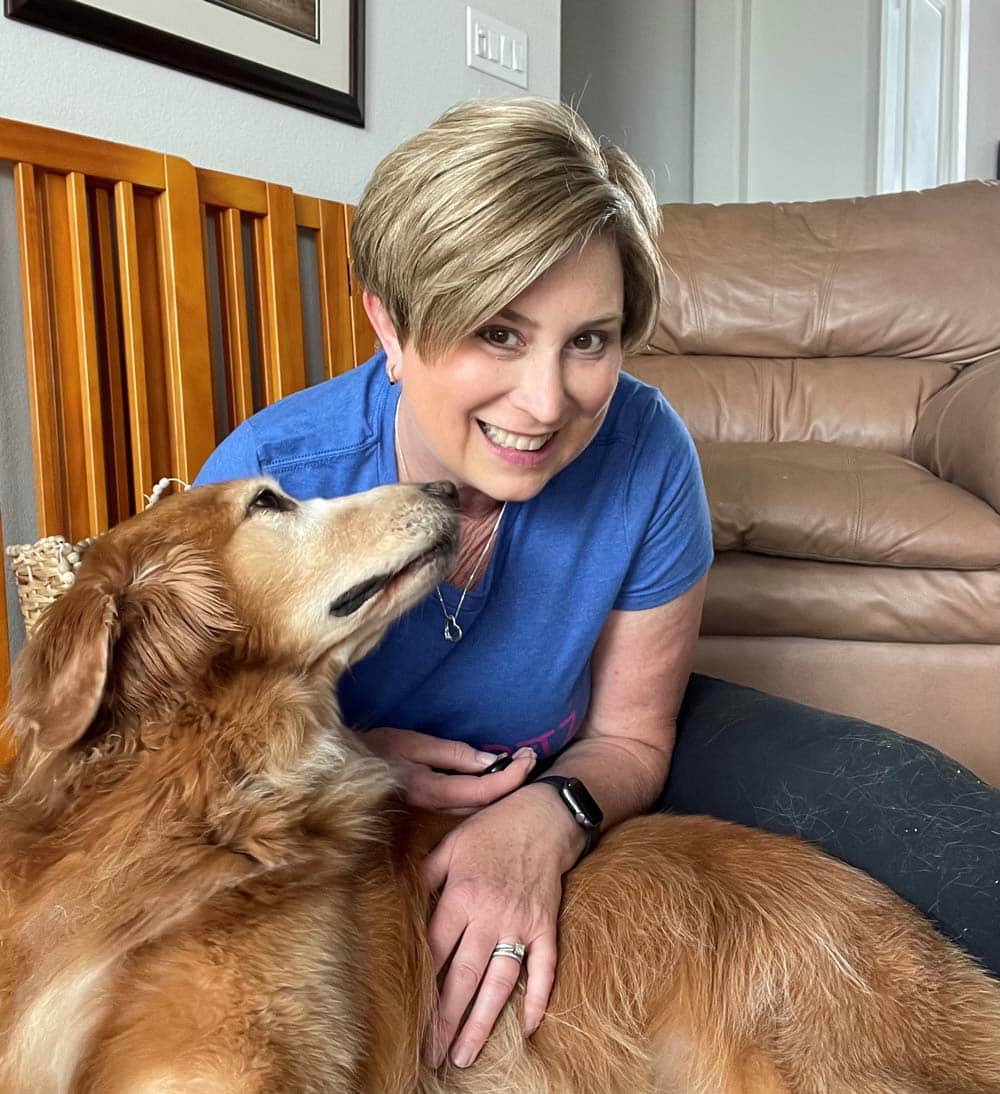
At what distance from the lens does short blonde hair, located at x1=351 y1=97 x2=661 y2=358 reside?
109 cm

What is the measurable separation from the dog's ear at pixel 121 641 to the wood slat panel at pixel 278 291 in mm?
1268

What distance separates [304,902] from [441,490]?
0.49m

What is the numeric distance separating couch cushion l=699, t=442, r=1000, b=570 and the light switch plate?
54.9 inches

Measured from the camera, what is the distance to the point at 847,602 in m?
2.62

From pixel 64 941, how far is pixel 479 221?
804 millimetres

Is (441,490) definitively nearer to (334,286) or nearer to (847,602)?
(334,286)

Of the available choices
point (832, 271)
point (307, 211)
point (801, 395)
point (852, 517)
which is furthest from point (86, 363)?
point (832, 271)

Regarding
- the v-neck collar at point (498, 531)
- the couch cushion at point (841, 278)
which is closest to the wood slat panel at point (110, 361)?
the v-neck collar at point (498, 531)

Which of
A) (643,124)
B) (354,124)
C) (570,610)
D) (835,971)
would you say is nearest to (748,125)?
(643,124)

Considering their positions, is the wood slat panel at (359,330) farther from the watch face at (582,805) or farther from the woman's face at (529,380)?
the watch face at (582,805)

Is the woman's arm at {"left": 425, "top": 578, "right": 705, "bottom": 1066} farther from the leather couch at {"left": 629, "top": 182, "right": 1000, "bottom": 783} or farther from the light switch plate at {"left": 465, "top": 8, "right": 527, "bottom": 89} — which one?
the light switch plate at {"left": 465, "top": 8, "right": 527, "bottom": 89}

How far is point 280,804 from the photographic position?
105 centimetres

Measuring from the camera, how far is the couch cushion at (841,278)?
3457 millimetres

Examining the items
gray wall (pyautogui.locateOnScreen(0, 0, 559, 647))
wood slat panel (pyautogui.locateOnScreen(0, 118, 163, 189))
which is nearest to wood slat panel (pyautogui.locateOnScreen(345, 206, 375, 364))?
gray wall (pyautogui.locateOnScreen(0, 0, 559, 647))
